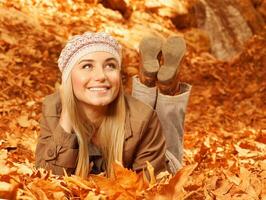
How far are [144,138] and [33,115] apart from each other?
239cm

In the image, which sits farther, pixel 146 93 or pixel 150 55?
pixel 150 55

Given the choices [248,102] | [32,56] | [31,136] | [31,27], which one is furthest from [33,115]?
[248,102]

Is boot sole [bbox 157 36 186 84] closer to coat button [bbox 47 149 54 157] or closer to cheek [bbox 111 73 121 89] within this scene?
cheek [bbox 111 73 121 89]

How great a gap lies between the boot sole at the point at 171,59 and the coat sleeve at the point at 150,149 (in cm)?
51

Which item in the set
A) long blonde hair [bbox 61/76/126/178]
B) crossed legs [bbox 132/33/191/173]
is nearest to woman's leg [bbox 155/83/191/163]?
crossed legs [bbox 132/33/191/173]

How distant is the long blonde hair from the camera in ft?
9.53

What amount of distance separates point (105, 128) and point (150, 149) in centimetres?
29

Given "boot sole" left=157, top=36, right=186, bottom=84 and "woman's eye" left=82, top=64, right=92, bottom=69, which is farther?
"boot sole" left=157, top=36, right=186, bottom=84

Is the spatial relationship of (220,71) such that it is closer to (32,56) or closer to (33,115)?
(32,56)

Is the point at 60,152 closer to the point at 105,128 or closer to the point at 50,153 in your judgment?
the point at 50,153

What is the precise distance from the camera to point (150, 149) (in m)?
3.00

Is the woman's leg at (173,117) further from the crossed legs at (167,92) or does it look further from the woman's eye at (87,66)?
the woman's eye at (87,66)

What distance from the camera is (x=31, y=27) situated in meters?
7.10

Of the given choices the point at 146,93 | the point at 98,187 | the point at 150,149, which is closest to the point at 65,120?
the point at 150,149
